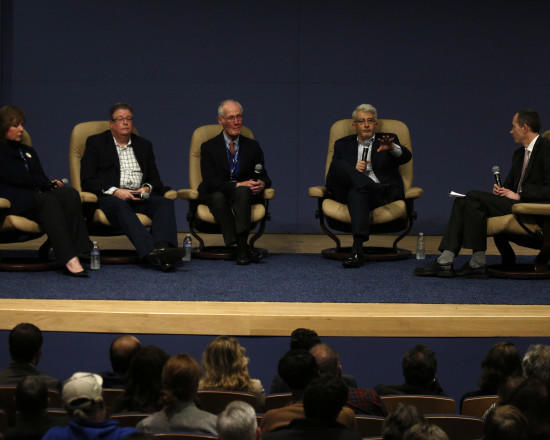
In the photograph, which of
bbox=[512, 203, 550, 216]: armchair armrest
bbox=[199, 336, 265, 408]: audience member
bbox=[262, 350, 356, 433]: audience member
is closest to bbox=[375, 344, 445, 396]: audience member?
bbox=[262, 350, 356, 433]: audience member

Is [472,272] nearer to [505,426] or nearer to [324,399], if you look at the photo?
[324,399]

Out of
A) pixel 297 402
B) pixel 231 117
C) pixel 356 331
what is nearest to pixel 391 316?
pixel 356 331

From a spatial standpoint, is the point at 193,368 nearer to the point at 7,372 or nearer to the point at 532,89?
the point at 7,372

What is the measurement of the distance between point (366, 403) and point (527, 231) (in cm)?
274

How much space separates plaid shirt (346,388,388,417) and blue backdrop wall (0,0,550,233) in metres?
4.91

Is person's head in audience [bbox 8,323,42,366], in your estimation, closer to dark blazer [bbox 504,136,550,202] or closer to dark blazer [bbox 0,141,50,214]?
dark blazer [bbox 0,141,50,214]

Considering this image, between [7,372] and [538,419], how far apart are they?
1.71 meters

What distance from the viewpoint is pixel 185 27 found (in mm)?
7402

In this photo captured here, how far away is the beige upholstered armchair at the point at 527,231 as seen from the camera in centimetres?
494

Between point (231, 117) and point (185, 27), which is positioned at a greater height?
point (185, 27)


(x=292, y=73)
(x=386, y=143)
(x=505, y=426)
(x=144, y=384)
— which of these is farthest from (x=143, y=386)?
(x=292, y=73)

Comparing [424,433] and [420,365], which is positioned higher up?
[424,433]

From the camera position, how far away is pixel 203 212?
5.71 m

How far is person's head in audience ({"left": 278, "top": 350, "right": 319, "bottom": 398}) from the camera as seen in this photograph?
8.52 ft
